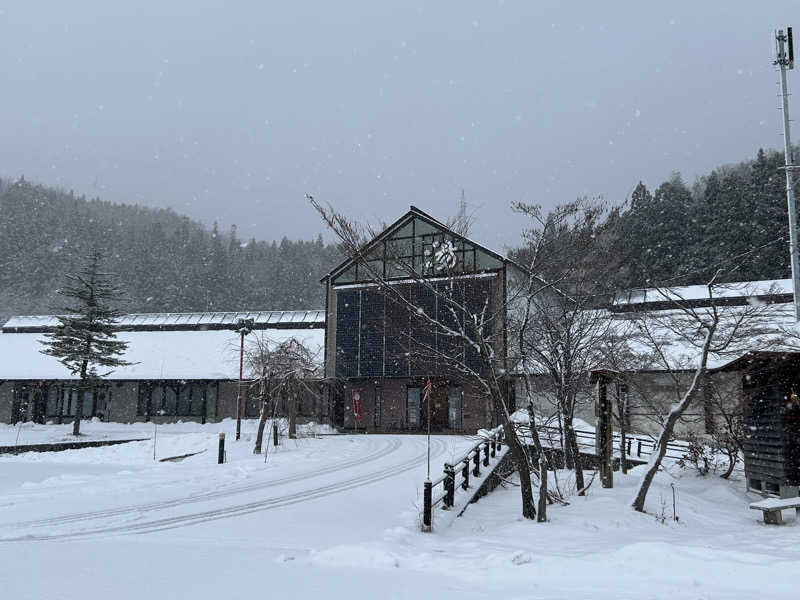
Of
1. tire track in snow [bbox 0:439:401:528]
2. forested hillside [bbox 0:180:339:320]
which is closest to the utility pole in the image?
tire track in snow [bbox 0:439:401:528]

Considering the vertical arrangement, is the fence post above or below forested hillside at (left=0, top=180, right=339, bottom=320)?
below

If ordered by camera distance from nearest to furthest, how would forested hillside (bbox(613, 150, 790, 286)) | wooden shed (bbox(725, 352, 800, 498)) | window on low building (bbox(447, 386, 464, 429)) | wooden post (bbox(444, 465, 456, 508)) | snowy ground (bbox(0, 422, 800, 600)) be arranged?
snowy ground (bbox(0, 422, 800, 600)) < wooden post (bbox(444, 465, 456, 508)) < wooden shed (bbox(725, 352, 800, 498)) < window on low building (bbox(447, 386, 464, 429)) < forested hillside (bbox(613, 150, 790, 286))

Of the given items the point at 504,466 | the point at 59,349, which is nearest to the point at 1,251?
the point at 59,349

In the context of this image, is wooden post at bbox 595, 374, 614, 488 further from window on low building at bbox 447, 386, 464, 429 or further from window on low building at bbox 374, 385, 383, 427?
window on low building at bbox 374, 385, 383, 427

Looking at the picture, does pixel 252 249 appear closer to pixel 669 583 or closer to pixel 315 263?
pixel 315 263

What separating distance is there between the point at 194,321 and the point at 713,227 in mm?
41687

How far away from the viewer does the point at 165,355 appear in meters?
40.9

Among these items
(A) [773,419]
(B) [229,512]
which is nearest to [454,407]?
(A) [773,419]

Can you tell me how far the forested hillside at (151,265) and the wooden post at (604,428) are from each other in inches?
2561

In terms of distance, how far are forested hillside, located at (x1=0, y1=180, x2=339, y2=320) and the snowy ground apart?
205 ft

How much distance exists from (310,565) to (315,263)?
8131 centimetres

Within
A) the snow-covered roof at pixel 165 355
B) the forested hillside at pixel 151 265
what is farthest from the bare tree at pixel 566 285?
the forested hillside at pixel 151 265

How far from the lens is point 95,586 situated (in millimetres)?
6727

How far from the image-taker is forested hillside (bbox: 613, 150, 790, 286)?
4194cm
